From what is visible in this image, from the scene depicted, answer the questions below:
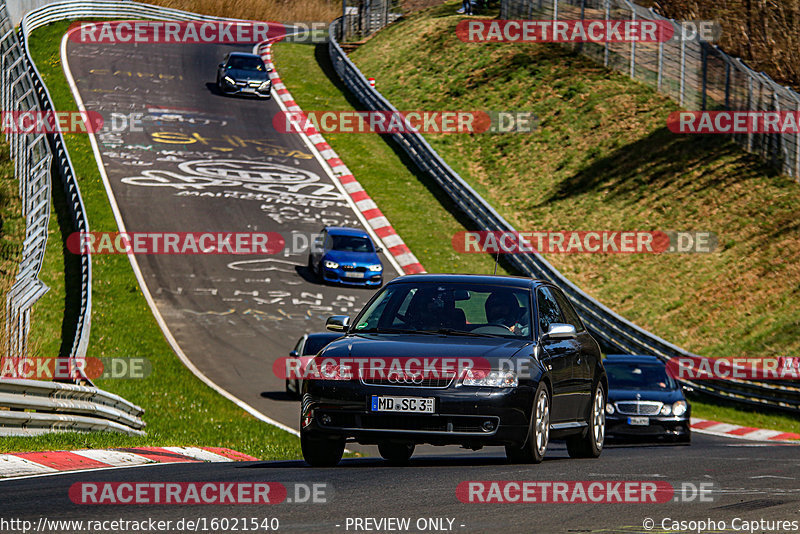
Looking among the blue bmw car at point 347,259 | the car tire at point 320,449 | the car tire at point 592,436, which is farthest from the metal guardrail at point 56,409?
the blue bmw car at point 347,259

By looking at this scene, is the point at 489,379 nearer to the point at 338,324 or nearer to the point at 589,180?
the point at 338,324

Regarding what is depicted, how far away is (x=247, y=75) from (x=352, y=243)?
58.3 ft

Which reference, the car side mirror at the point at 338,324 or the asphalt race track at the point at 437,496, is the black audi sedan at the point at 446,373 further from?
the asphalt race track at the point at 437,496

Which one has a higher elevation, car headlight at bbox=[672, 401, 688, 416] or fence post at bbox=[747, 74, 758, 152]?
fence post at bbox=[747, 74, 758, 152]

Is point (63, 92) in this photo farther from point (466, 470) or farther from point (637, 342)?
point (466, 470)

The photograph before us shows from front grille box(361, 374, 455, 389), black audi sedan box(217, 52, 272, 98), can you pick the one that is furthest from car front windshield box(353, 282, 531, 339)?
black audi sedan box(217, 52, 272, 98)

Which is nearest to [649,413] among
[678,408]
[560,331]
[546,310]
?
[678,408]

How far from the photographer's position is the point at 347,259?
A: 1182 inches

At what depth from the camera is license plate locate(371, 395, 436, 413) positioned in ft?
29.7

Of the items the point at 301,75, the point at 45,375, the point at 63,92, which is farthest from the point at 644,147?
the point at 45,375

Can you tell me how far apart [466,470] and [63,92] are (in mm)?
37242

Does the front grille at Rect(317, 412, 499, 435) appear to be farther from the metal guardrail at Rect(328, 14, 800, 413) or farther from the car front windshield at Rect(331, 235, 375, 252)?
the car front windshield at Rect(331, 235, 375, 252)

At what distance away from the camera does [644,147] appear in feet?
130

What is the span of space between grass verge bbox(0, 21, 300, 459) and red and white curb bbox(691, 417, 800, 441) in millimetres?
8854
